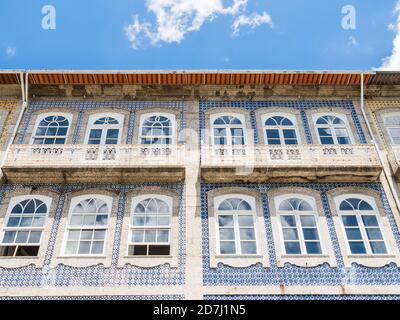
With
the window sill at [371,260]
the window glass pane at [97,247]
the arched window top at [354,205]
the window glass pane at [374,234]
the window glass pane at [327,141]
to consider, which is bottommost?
the window sill at [371,260]

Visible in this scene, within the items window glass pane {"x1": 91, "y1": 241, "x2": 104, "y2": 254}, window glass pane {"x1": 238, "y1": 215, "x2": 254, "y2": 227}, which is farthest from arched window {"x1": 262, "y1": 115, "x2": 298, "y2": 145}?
window glass pane {"x1": 91, "y1": 241, "x2": 104, "y2": 254}

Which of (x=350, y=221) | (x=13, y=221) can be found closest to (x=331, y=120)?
(x=350, y=221)

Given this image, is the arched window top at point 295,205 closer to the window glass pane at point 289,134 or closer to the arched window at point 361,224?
the arched window at point 361,224

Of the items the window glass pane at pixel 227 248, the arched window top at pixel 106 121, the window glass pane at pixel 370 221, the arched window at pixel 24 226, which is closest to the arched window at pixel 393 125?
the window glass pane at pixel 370 221

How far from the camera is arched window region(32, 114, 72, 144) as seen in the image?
436 inches

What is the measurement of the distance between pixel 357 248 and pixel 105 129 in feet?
21.7

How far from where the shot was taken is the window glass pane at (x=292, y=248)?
29.5ft

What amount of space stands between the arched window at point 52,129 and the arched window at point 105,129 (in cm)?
63

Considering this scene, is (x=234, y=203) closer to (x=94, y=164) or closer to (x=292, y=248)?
(x=292, y=248)

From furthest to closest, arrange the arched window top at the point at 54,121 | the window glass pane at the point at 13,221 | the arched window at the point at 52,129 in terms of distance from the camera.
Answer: the arched window top at the point at 54,121, the arched window at the point at 52,129, the window glass pane at the point at 13,221

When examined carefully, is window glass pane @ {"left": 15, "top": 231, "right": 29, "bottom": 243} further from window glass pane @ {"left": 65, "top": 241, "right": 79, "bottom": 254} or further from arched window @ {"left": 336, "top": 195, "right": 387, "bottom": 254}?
arched window @ {"left": 336, "top": 195, "right": 387, "bottom": 254}

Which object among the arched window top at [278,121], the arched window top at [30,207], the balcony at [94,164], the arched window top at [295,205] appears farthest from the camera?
the arched window top at [278,121]
